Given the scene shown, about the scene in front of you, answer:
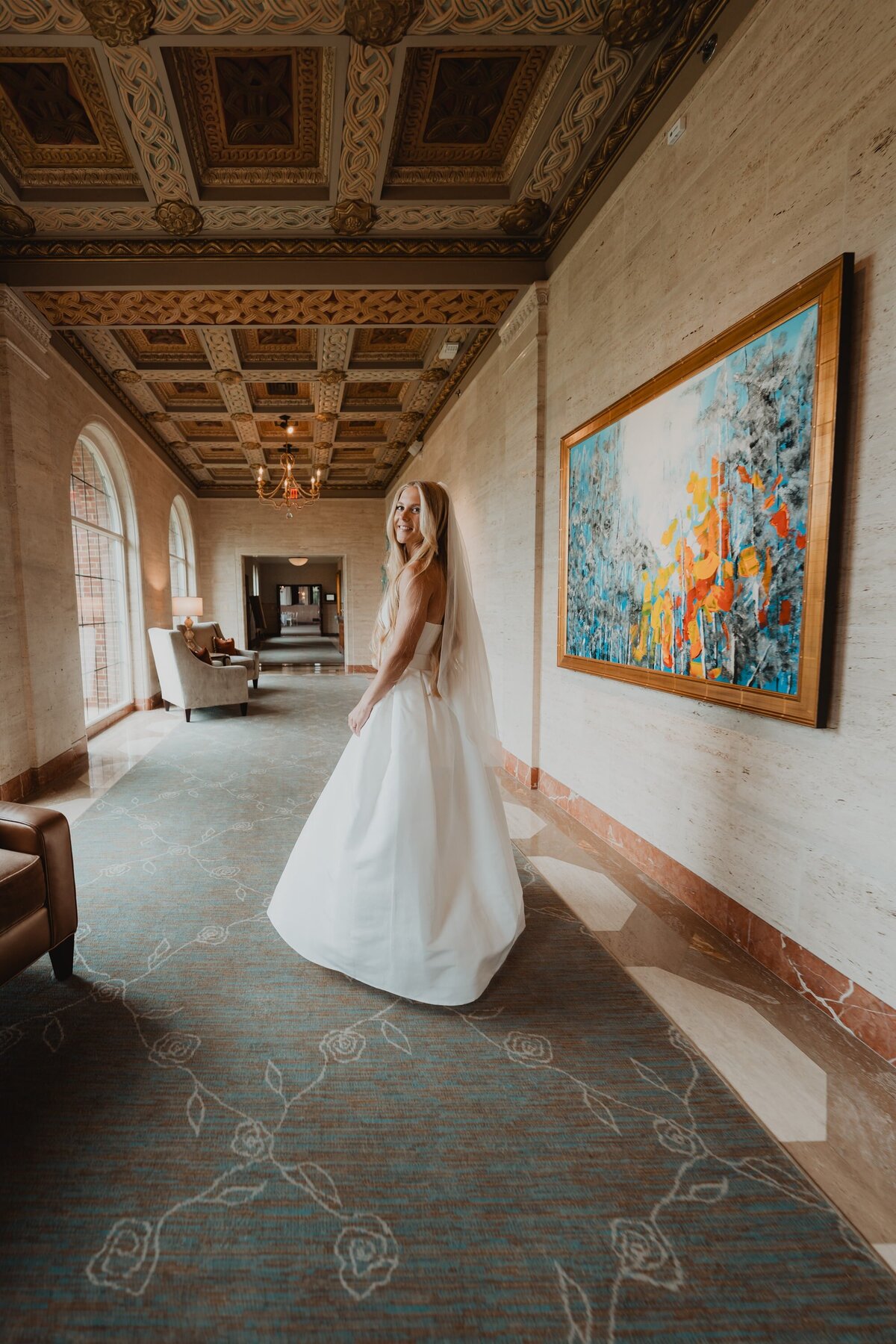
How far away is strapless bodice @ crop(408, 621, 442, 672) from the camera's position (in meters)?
2.26

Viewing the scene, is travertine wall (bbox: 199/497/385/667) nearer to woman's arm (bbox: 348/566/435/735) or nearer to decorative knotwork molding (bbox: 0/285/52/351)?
decorative knotwork molding (bbox: 0/285/52/351)

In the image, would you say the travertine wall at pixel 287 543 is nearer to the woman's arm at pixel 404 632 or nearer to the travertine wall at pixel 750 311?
the travertine wall at pixel 750 311

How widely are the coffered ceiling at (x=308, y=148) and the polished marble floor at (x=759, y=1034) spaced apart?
12.1 feet

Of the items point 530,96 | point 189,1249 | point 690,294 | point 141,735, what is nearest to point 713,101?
point 690,294

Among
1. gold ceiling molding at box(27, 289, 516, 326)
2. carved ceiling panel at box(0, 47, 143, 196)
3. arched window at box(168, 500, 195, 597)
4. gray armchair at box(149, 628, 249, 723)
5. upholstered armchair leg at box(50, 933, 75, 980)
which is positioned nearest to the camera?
upholstered armchair leg at box(50, 933, 75, 980)

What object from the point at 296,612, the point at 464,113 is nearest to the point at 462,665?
the point at 464,113

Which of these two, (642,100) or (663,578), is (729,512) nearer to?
(663,578)

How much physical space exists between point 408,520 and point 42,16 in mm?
2711

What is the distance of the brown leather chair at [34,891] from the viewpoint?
183 centimetres

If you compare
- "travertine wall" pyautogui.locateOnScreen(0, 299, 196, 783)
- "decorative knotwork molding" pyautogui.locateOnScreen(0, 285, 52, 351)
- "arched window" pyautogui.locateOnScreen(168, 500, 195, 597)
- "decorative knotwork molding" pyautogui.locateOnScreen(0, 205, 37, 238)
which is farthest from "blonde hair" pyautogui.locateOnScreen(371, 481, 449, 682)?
"arched window" pyautogui.locateOnScreen(168, 500, 195, 597)

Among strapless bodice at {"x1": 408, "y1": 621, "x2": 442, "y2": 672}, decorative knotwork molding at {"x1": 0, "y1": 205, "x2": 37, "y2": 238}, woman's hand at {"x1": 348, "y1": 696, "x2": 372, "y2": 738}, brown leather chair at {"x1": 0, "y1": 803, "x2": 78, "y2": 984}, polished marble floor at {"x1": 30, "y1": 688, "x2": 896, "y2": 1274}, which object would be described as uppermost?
decorative knotwork molding at {"x1": 0, "y1": 205, "x2": 37, "y2": 238}

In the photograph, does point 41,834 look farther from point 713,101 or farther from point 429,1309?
point 713,101

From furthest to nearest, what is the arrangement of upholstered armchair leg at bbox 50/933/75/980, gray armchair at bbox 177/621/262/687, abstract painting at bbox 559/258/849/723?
gray armchair at bbox 177/621/262/687 → upholstered armchair leg at bbox 50/933/75/980 → abstract painting at bbox 559/258/849/723

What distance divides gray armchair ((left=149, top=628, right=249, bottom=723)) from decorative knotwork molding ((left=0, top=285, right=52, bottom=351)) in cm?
313
